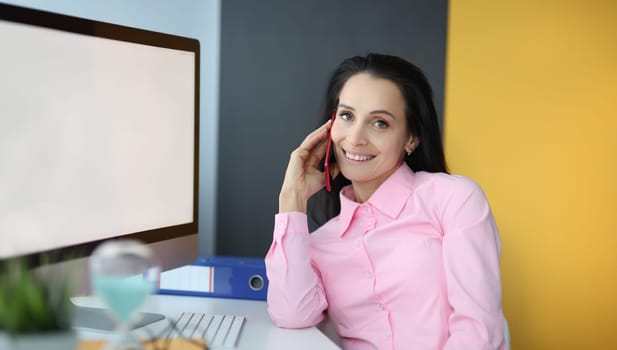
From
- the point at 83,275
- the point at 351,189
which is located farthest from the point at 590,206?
the point at 83,275

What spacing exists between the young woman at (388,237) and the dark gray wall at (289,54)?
943 millimetres

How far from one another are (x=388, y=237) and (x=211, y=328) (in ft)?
1.63

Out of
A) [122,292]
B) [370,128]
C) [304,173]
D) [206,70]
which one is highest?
[206,70]

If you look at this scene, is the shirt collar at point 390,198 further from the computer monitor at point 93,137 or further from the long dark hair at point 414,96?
the computer monitor at point 93,137

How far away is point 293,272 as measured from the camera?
1584 mm

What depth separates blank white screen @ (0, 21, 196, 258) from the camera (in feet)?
3.70

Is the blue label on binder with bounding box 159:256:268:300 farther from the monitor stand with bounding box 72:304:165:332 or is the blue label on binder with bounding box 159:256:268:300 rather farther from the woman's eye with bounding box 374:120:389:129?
the woman's eye with bounding box 374:120:389:129

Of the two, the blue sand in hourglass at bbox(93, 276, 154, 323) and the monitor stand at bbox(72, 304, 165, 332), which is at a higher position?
the blue sand in hourglass at bbox(93, 276, 154, 323)

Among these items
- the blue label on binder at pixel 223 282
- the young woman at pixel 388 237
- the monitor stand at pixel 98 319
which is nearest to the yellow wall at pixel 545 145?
the young woman at pixel 388 237

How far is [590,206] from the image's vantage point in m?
2.73

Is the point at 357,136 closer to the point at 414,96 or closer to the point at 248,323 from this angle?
the point at 414,96

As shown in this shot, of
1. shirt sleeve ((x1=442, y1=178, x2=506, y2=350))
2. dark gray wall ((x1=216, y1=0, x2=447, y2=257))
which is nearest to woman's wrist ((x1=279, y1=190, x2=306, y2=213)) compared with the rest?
shirt sleeve ((x1=442, y1=178, x2=506, y2=350))

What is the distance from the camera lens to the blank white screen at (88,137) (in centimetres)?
113

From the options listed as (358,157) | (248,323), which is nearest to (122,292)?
(248,323)
